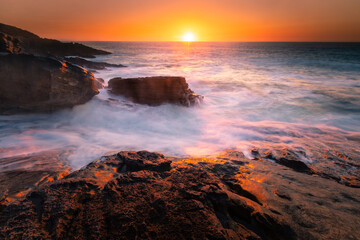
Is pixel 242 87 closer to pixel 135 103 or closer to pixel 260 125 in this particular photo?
pixel 260 125

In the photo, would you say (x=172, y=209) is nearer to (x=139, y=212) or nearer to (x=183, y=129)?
(x=139, y=212)

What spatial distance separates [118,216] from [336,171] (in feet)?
14.1

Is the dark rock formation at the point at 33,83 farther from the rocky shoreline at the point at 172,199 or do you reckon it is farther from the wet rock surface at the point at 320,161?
the wet rock surface at the point at 320,161

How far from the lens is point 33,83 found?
6031mm

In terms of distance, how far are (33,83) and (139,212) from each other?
6496mm

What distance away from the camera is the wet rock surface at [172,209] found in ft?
5.39

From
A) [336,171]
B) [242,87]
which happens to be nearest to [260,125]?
[336,171]

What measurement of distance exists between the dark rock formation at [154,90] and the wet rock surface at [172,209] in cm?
568

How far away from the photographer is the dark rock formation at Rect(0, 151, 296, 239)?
1624 millimetres

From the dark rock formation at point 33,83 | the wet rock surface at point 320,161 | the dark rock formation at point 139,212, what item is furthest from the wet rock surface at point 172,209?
the dark rock formation at point 33,83

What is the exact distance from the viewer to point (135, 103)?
26.8ft

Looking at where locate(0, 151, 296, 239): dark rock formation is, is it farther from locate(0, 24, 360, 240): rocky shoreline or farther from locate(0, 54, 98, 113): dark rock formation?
locate(0, 54, 98, 113): dark rock formation

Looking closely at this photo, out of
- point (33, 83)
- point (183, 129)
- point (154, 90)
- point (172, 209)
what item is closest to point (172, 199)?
point (172, 209)

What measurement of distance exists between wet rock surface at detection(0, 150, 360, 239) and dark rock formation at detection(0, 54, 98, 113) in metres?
4.68
